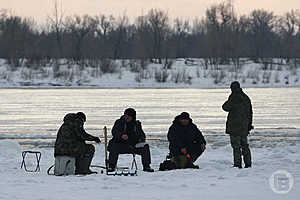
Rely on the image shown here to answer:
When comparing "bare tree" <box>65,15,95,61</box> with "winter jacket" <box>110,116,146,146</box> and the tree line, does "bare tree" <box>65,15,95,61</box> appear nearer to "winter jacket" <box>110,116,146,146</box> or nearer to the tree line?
the tree line

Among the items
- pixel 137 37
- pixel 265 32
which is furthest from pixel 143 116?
pixel 265 32

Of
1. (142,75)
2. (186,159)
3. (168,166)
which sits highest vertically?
(142,75)

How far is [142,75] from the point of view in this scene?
4612 cm

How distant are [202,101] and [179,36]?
4398 cm

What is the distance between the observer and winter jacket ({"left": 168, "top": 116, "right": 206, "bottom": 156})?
407 inches

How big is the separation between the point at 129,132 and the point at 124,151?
324 millimetres

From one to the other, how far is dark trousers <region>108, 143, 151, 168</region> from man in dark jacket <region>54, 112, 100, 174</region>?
0.52 meters

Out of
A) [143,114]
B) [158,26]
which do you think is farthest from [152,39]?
[143,114]

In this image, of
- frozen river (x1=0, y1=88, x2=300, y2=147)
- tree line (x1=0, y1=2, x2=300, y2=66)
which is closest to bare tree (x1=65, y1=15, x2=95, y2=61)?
tree line (x1=0, y1=2, x2=300, y2=66)

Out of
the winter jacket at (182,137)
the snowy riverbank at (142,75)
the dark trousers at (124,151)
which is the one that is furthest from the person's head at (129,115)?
the snowy riverbank at (142,75)

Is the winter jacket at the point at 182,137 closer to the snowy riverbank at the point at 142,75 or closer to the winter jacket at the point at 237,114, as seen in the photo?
the winter jacket at the point at 237,114

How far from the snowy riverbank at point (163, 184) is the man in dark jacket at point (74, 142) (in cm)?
52

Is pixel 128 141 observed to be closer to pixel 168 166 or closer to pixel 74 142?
pixel 168 166

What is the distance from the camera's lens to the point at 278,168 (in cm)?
1016
